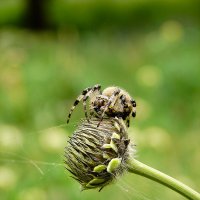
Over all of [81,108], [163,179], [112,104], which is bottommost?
[81,108]

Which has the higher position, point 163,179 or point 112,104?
point 112,104

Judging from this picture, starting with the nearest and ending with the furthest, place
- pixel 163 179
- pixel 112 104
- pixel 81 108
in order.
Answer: pixel 163 179 < pixel 112 104 < pixel 81 108

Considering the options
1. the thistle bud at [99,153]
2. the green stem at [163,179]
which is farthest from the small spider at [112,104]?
the green stem at [163,179]

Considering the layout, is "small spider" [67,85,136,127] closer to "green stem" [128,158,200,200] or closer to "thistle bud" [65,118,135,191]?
"thistle bud" [65,118,135,191]

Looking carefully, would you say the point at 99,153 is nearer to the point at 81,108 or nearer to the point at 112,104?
the point at 112,104

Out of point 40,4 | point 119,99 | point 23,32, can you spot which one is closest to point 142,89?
point 119,99

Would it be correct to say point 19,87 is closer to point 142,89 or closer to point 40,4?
point 142,89

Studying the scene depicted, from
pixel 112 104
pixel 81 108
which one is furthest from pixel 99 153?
pixel 81 108

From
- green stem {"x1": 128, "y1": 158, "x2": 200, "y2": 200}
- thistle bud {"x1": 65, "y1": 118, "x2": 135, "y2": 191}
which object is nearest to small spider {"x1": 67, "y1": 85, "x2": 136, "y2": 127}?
thistle bud {"x1": 65, "y1": 118, "x2": 135, "y2": 191}
